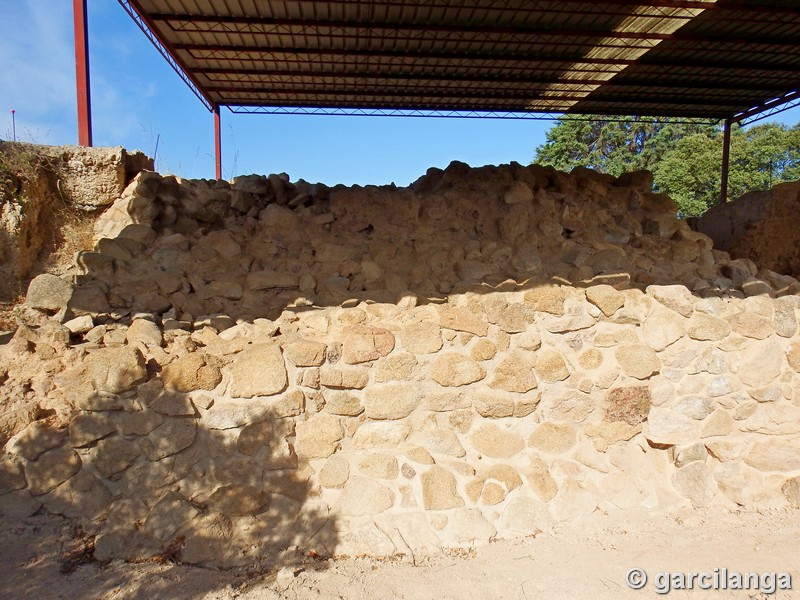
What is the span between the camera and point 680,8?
492cm

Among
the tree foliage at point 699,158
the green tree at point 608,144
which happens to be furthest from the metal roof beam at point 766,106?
the green tree at point 608,144

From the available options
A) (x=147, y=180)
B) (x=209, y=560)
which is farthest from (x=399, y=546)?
(x=147, y=180)

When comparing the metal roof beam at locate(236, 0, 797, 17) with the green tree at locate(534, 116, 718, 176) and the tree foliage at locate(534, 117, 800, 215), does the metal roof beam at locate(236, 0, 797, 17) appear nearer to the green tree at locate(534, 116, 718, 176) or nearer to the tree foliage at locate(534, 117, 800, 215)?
the tree foliage at locate(534, 117, 800, 215)

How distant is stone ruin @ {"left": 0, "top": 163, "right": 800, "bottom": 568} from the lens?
307 cm

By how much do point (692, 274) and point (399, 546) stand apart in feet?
10.5

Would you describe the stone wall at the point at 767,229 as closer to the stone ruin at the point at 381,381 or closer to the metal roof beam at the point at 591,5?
the stone ruin at the point at 381,381

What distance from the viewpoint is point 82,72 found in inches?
196

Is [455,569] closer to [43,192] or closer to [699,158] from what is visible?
[43,192]

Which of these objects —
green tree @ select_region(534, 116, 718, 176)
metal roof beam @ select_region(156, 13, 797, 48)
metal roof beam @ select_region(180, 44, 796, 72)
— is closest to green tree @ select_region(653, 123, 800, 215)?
green tree @ select_region(534, 116, 718, 176)

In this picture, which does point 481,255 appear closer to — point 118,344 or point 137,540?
point 118,344

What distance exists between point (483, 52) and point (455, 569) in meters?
5.30

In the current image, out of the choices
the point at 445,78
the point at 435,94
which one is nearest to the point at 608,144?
the point at 435,94

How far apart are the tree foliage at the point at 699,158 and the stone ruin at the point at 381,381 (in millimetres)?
15890

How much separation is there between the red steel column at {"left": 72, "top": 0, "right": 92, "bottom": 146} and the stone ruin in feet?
3.31
